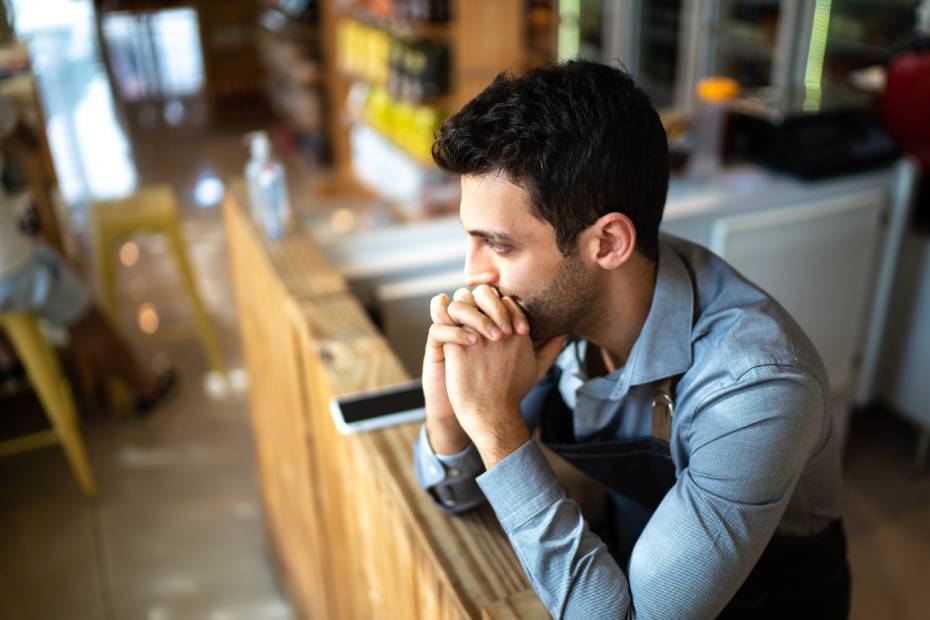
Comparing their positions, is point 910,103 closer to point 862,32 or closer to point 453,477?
point 862,32

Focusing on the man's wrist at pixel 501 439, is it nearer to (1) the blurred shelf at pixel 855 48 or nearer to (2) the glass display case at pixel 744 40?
(2) the glass display case at pixel 744 40

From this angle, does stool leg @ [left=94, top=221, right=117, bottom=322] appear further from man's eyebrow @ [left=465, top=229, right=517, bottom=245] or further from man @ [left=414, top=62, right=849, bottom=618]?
man's eyebrow @ [left=465, top=229, right=517, bottom=245]

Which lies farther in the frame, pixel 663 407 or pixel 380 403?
pixel 380 403

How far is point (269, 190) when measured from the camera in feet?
7.40

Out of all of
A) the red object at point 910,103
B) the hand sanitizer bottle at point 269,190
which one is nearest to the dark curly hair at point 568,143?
the hand sanitizer bottle at point 269,190

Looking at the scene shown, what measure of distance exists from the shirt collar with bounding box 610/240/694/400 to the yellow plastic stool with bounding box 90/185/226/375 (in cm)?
289

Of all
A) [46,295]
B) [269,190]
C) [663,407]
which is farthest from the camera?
[46,295]

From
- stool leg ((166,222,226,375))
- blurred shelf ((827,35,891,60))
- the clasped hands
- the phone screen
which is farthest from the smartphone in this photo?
blurred shelf ((827,35,891,60))

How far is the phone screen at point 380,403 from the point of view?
1.49 meters

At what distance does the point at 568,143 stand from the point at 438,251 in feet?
4.33

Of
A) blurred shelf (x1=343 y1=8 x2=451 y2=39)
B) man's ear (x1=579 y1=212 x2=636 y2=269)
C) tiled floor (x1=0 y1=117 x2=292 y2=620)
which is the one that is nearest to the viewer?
man's ear (x1=579 y1=212 x2=636 y2=269)

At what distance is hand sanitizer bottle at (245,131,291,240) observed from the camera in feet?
Answer: 7.41

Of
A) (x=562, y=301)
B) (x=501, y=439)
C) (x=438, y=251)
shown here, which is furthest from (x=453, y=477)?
(x=438, y=251)

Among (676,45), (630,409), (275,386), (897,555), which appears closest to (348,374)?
(630,409)
